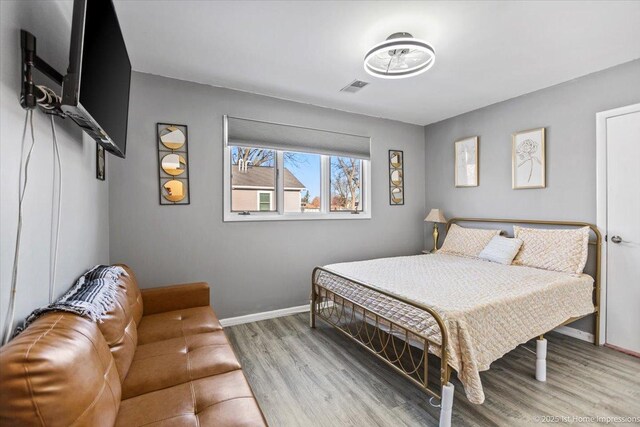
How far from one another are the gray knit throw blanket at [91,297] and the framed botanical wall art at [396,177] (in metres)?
3.43

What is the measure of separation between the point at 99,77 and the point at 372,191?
3.34 m

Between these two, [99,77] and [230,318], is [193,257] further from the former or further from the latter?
[99,77]

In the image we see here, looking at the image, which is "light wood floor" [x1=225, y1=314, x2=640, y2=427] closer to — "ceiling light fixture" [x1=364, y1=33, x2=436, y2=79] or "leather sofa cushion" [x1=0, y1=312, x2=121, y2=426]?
"leather sofa cushion" [x1=0, y1=312, x2=121, y2=426]

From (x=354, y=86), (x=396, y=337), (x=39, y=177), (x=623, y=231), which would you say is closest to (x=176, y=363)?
(x=39, y=177)

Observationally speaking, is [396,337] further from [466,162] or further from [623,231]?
[466,162]

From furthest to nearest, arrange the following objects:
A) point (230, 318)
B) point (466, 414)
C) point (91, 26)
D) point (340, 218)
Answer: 1. point (340, 218)
2. point (230, 318)
3. point (466, 414)
4. point (91, 26)

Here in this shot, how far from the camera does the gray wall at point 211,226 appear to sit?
2814 mm

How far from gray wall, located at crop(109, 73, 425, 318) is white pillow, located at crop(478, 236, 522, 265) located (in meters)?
1.46

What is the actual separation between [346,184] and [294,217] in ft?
3.25

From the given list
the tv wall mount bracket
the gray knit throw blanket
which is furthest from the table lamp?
the tv wall mount bracket

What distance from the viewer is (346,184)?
4.15 meters

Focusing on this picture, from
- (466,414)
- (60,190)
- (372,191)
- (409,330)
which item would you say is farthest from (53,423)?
(372,191)

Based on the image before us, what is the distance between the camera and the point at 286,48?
2.41 metres

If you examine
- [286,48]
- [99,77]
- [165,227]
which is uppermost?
[286,48]
